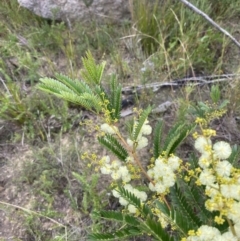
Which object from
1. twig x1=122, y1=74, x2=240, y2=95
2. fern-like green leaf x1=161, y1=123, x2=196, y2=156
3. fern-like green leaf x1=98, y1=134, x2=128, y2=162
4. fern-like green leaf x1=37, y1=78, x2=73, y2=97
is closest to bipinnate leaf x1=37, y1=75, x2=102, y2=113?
fern-like green leaf x1=37, y1=78, x2=73, y2=97

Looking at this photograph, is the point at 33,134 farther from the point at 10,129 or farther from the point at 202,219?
the point at 202,219

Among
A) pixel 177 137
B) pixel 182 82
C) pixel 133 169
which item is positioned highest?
pixel 177 137

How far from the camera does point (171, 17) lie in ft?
8.89

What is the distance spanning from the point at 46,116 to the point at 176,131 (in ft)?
3.53

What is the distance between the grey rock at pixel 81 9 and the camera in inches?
118

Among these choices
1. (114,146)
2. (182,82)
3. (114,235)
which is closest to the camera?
(114,235)

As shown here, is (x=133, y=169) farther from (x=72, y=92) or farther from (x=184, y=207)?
(x=72, y=92)

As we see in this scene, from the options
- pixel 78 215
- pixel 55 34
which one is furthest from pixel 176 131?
pixel 55 34

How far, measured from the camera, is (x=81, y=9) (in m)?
3.01

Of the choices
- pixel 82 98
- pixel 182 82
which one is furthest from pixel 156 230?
pixel 182 82

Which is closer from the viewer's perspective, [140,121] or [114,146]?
[140,121]

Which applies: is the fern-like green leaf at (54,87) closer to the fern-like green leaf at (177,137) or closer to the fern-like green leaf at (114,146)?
the fern-like green leaf at (114,146)

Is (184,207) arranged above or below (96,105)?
below

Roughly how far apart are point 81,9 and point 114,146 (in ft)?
5.56
